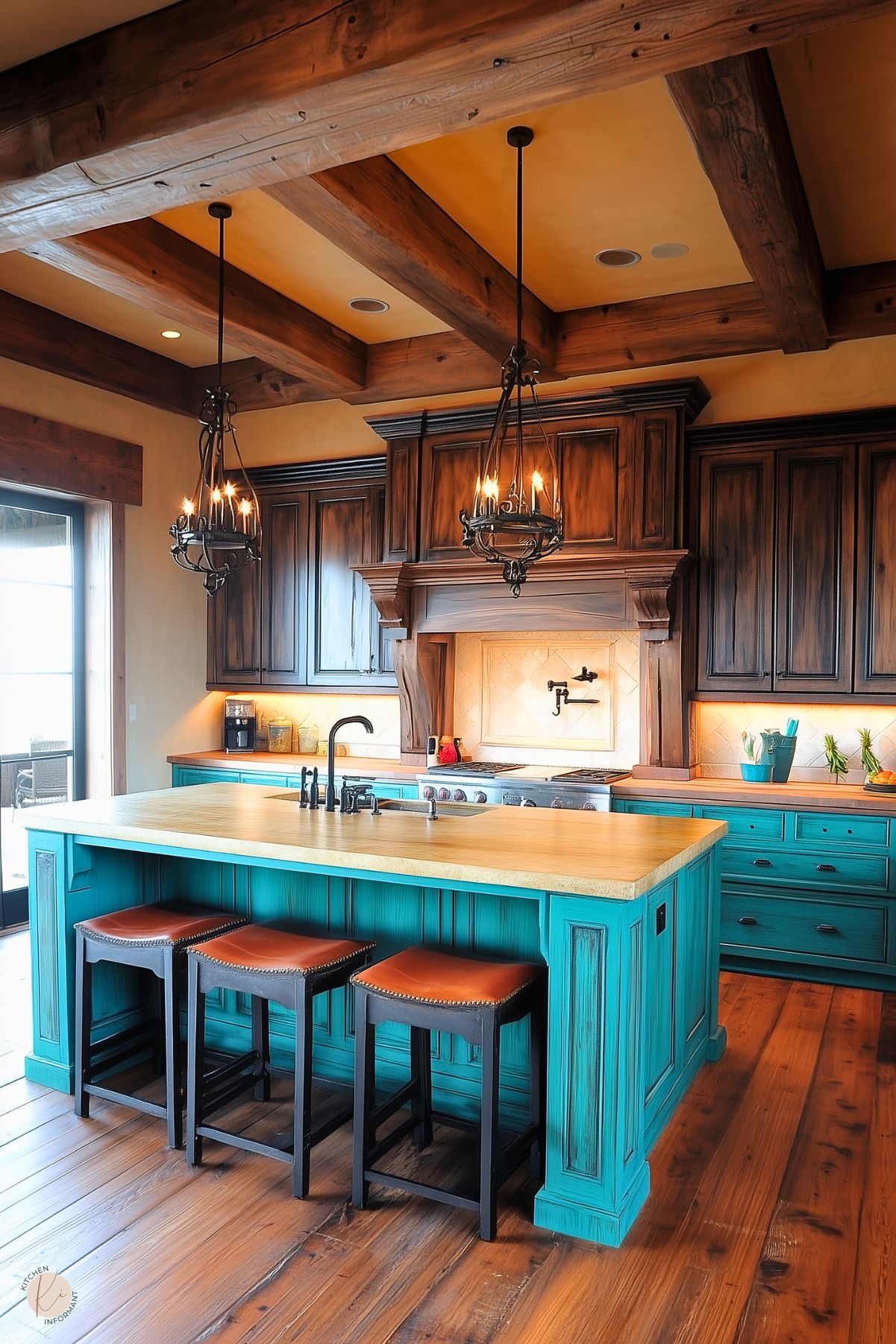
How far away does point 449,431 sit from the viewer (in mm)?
5621

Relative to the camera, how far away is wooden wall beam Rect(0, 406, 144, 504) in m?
5.05

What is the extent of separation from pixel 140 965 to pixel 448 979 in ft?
3.57

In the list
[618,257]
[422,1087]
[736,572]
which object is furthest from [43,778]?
[618,257]

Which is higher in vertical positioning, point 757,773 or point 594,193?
point 594,193

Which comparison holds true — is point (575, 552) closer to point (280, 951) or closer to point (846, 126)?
point (846, 126)

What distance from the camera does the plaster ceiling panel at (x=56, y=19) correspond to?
2576 mm

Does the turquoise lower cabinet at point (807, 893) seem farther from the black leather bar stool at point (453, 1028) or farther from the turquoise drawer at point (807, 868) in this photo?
the black leather bar stool at point (453, 1028)

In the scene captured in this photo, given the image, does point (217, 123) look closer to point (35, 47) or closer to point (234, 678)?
point (35, 47)

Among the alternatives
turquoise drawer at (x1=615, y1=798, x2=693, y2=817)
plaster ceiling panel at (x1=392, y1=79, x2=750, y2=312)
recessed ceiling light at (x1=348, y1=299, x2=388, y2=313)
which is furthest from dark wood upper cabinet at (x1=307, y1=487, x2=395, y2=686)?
plaster ceiling panel at (x1=392, y1=79, x2=750, y2=312)

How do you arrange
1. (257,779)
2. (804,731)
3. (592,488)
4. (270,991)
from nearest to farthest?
(270,991), (804,731), (592,488), (257,779)

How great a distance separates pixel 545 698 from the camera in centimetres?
578

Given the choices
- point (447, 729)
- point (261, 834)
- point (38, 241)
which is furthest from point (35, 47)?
point (447, 729)

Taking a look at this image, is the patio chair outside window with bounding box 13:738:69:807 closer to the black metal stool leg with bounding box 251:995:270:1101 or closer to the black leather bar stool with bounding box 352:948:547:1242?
the black metal stool leg with bounding box 251:995:270:1101

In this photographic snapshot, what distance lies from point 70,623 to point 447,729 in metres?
2.38
